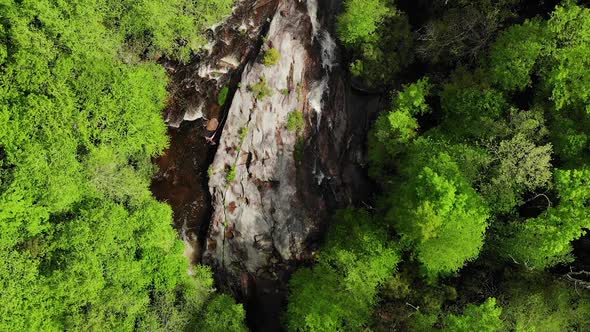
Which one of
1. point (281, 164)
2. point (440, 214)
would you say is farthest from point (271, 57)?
point (440, 214)

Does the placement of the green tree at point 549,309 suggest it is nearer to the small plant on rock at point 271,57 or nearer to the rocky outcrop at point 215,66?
the small plant on rock at point 271,57

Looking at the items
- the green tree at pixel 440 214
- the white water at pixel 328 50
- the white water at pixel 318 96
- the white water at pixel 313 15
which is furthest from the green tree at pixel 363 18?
the green tree at pixel 440 214

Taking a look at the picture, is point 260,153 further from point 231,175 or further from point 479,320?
point 479,320

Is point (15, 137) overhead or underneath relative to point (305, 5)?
underneath

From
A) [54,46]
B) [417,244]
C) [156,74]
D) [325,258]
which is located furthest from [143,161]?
[417,244]

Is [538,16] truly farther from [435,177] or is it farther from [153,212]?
A: [153,212]

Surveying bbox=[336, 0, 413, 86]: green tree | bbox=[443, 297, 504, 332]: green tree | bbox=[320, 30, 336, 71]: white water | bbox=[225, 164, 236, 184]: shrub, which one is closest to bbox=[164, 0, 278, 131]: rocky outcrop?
bbox=[225, 164, 236, 184]: shrub
